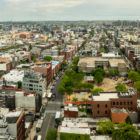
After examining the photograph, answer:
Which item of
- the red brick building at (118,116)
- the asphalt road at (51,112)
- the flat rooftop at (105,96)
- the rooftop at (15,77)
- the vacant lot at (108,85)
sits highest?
the flat rooftop at (105,96)

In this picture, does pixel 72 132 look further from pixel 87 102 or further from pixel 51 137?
pixel 87 102

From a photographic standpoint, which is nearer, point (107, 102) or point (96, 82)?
point (107, 102)

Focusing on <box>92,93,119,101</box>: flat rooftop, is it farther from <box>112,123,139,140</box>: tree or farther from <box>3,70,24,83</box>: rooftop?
<box>3,70,24,83</box>: rooftop

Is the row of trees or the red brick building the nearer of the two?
the row of trees

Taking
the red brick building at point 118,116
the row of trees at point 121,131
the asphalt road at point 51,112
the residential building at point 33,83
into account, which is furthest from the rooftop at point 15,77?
the row of trees at point 121,131

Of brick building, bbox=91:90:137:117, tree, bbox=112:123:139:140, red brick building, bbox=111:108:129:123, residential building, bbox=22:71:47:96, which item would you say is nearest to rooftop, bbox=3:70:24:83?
residential building, bbox=22:71:47:96

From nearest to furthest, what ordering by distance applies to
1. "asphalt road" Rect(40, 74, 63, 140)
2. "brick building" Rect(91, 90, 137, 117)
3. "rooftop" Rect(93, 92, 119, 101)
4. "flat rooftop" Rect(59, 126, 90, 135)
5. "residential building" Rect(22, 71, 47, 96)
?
"flat rooftop" Rect(59, 126, 90, 135) → "asphalt road" Rect(40, 74, 63, 140) → "brick building" Rect(91, 90, 137, 117) → "rooftop" Rect(93, 92, 119, 101) → "residential building" Rect(22, 71, 47, 96)

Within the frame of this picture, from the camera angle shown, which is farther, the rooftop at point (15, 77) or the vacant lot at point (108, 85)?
the vacant lot at point (108, 85)

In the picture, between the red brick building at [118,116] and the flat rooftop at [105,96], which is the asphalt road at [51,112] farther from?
the red brick building at [118,116]

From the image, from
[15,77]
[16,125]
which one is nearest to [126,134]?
[16,125]

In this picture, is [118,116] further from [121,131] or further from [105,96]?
[121,131]

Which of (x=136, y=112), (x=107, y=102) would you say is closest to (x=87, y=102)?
(x=107, y=102)
